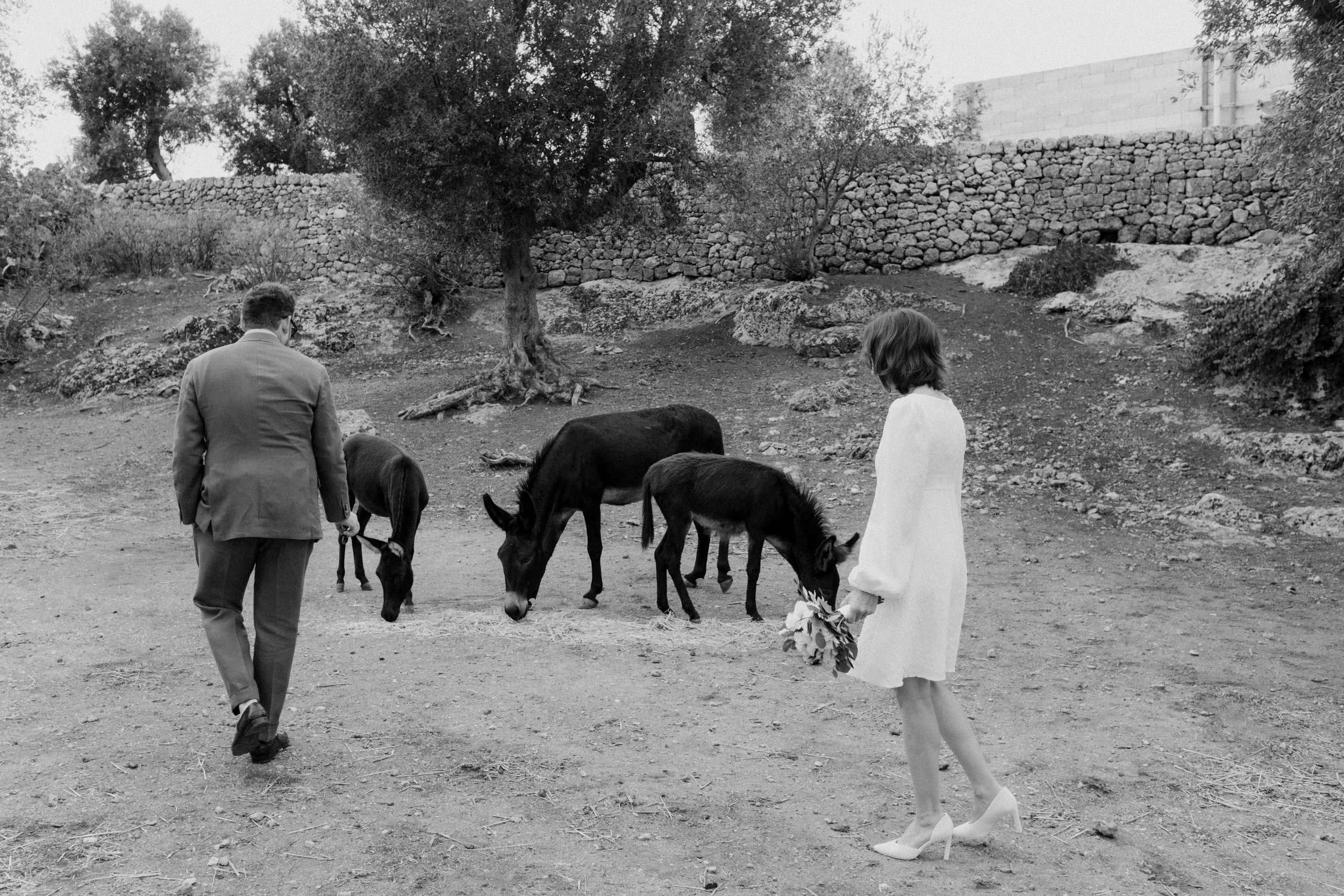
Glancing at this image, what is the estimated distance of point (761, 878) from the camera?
354 cm

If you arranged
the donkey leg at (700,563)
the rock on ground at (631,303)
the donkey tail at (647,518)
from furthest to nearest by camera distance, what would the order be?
the rock on ground at (631,303) < the donkey leg at (700,563) < the donkey tail at (647,518)

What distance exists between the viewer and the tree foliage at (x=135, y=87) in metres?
31.0

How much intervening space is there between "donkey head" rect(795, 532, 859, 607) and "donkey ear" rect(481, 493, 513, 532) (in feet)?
7.40

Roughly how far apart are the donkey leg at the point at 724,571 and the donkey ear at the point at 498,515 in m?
1.73

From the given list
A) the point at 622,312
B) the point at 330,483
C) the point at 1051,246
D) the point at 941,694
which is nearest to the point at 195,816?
the point at 330,483

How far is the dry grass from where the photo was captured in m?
4.19

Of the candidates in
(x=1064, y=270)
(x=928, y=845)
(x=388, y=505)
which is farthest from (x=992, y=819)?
(x=1064, y=270)

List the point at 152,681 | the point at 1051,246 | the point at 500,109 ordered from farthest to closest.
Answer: the point at 1051,246 < the point at 500,109 < the point at 152,681

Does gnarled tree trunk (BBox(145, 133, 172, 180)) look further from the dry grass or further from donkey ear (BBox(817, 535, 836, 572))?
the dry grass

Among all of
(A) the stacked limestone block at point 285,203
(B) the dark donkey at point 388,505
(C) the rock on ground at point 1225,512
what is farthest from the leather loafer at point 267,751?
(A) the stacked limestone block at point 285,203

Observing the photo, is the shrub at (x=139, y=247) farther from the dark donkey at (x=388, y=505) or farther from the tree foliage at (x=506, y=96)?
the dark donkey at (x=388, y=505)

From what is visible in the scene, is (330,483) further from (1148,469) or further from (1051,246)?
(1051,246)

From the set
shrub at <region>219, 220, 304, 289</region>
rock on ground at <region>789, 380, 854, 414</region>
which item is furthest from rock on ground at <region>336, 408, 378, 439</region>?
shrub at <region>219, 220, 304, 289</region>

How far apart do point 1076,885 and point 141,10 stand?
36991 millimetres
